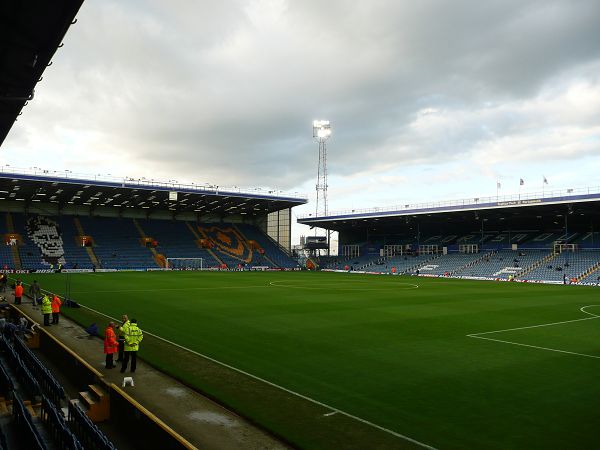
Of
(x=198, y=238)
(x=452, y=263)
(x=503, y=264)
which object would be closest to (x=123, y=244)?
(x=198, y=238)

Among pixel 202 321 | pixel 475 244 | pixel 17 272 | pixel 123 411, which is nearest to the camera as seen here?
pixel 123 411

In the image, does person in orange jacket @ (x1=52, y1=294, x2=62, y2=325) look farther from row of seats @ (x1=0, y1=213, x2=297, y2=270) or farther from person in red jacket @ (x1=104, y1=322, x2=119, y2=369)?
row of seats @ (x1=0, y1=213, x2=297, y2=270)

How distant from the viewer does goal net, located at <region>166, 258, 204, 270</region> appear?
7394 centimetres

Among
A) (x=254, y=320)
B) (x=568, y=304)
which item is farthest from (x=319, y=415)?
(x=568, y=304)

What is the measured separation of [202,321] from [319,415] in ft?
44.4

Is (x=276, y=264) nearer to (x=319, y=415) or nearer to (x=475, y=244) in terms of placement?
(x=475, y=244)

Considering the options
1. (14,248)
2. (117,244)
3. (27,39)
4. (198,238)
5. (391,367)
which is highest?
(27,39)

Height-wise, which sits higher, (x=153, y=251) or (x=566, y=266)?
(x=153, y=251)

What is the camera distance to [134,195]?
7106 cm

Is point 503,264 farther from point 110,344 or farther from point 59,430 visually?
point 59,430

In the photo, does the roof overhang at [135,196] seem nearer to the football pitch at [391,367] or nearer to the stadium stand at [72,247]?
the stadium stand at [72,247]

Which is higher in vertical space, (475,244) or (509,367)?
(475,244)

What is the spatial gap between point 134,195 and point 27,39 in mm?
64849

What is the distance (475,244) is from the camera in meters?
77.1
